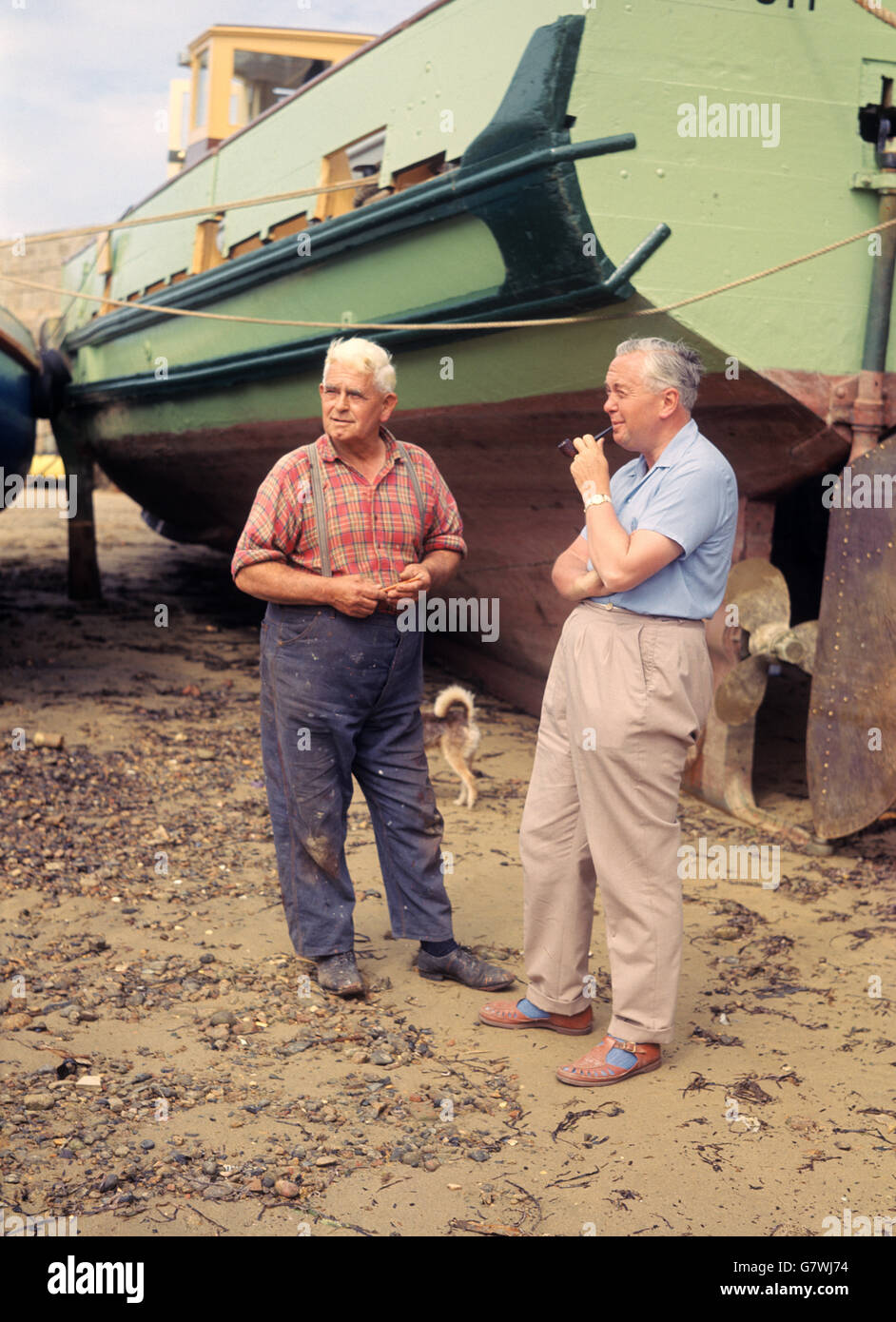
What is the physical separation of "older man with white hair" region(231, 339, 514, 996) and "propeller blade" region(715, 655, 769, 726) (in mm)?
1945

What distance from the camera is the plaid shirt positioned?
Answer: 338 cm

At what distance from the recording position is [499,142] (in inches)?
194

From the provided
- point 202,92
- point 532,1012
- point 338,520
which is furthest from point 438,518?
point 202,92

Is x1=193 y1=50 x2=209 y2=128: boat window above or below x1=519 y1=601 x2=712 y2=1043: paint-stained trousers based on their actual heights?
above

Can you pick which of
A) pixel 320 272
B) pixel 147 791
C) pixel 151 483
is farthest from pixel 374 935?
pixel 151 483

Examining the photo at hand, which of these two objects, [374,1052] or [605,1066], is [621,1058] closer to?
[605,1066]

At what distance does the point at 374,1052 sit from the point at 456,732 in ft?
7.40

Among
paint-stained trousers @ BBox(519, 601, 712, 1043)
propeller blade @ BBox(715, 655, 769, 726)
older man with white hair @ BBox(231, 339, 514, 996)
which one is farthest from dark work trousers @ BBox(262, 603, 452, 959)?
propeller blade @ BBox(715, 655, 769, 726)

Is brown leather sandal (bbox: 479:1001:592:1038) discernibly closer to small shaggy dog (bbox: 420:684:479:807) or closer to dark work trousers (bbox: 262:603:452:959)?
dark work trousers (bbox: 262:603:452:959)

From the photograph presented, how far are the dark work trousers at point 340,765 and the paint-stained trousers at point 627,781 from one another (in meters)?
0.51

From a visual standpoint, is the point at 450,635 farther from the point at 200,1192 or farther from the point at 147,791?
the point at 200,1192

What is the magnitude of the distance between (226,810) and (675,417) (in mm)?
2940

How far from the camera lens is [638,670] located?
295 cm

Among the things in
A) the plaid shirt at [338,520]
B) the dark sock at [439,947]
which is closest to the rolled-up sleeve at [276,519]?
the plaid shirt at [338,520]
